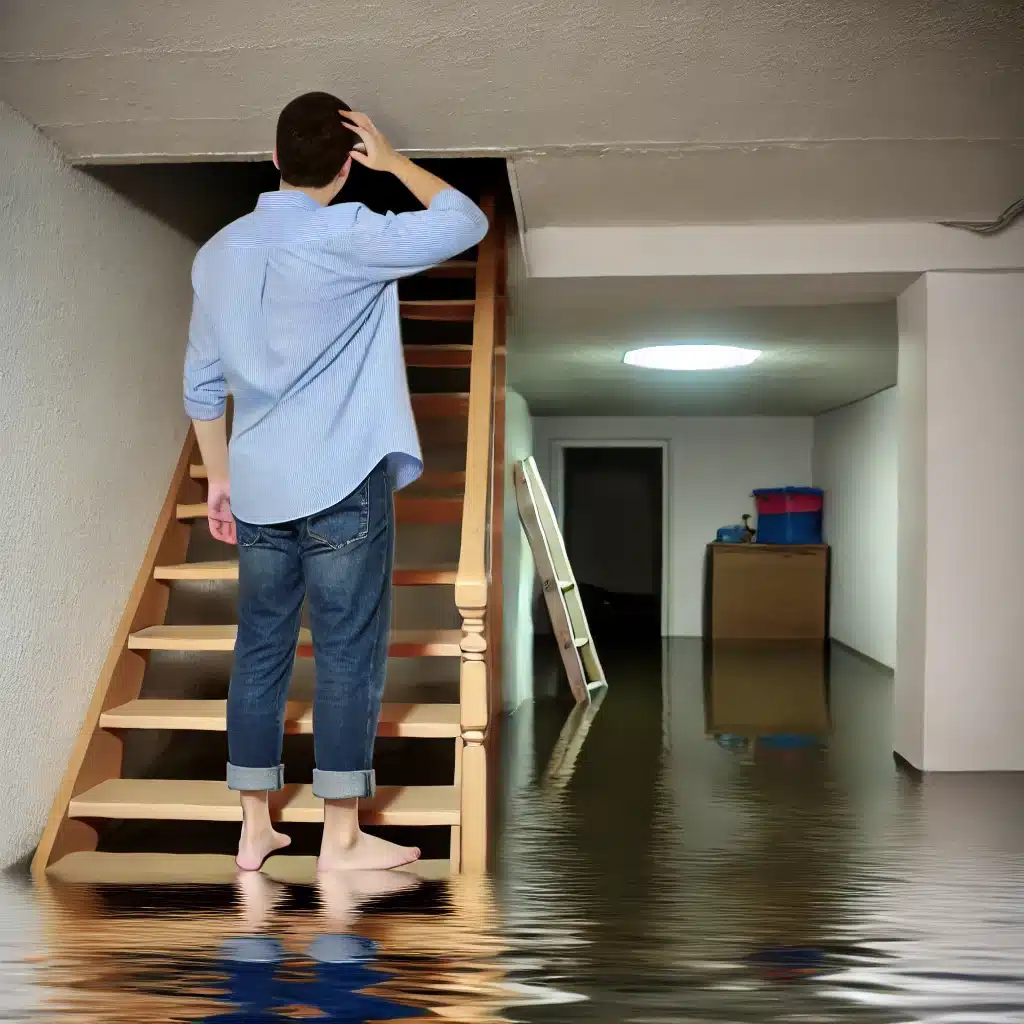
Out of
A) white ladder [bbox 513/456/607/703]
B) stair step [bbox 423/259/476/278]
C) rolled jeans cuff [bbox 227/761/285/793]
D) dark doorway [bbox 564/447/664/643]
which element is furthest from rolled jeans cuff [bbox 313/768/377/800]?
dark doorway [bbox 564/447/664/643]

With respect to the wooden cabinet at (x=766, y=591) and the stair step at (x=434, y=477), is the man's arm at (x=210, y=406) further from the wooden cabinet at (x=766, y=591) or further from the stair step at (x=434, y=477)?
the wooden cabinet at (x=766, y=591)

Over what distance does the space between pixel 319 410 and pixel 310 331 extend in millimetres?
161

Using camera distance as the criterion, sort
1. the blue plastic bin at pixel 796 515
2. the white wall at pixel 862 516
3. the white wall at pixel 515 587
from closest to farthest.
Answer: the white wall at pixel 515 587 < the white wall at pixel 862 516 < the blue plastic bin at pixel 796 515

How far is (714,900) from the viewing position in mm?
2475

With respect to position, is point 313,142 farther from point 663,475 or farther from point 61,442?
point 663,475

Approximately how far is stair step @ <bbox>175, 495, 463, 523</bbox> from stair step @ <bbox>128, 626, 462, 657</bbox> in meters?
0.41

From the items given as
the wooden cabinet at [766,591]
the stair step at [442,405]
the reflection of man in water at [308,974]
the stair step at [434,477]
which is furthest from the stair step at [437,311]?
the wooden cabinet at [766,591]

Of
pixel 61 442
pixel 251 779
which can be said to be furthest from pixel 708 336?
pixel 251 779

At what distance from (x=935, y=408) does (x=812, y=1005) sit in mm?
2843

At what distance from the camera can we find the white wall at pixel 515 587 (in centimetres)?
571

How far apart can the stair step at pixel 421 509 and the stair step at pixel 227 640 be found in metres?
0.41

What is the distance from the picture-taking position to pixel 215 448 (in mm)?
2412

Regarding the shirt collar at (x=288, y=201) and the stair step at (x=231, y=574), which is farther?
the stair step at (x=231, y=574)

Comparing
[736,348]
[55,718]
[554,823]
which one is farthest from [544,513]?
[55,718]
